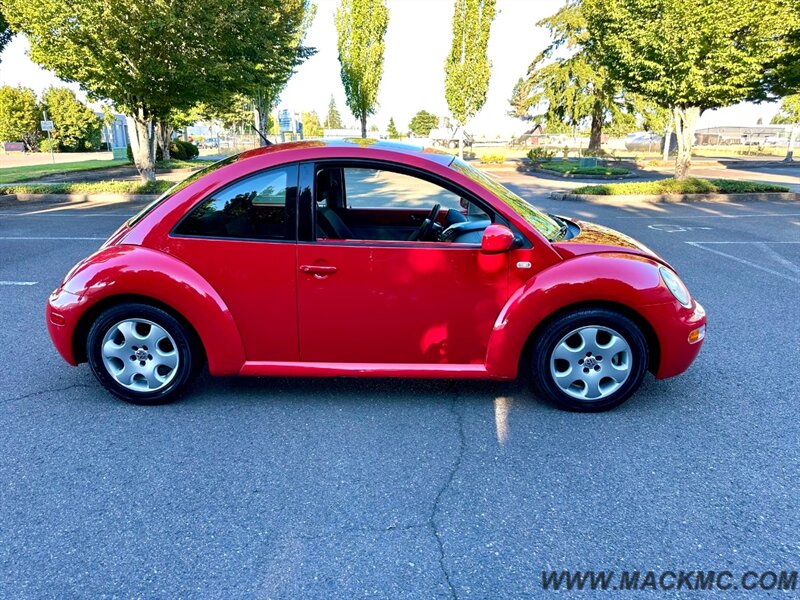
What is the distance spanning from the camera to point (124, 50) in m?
13.7

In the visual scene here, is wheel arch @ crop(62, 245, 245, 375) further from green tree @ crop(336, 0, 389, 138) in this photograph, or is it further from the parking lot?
green tree @ crop(336, 0, 389, 138)

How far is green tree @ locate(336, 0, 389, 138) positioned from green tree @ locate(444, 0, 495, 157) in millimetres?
4907

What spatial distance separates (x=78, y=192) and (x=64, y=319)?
14.4 metres

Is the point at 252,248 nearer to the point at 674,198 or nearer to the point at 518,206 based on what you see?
the point at 518,206

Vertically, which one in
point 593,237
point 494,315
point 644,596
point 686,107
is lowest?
point 644,596

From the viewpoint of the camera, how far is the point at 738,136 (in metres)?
71.4

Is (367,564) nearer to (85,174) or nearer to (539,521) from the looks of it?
(539,521)

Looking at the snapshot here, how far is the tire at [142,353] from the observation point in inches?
136

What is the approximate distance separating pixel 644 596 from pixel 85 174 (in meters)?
26.5

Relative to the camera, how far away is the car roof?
3480 mm

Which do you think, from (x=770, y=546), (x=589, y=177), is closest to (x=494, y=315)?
(x=770, y=546)

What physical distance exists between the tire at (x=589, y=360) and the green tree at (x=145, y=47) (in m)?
13.2

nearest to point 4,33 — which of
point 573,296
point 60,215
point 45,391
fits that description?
point 60,215

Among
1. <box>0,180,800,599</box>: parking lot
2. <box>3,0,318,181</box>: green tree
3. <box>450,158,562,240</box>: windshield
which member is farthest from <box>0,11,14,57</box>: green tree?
<box>450,158,562,240</box>: windshield
